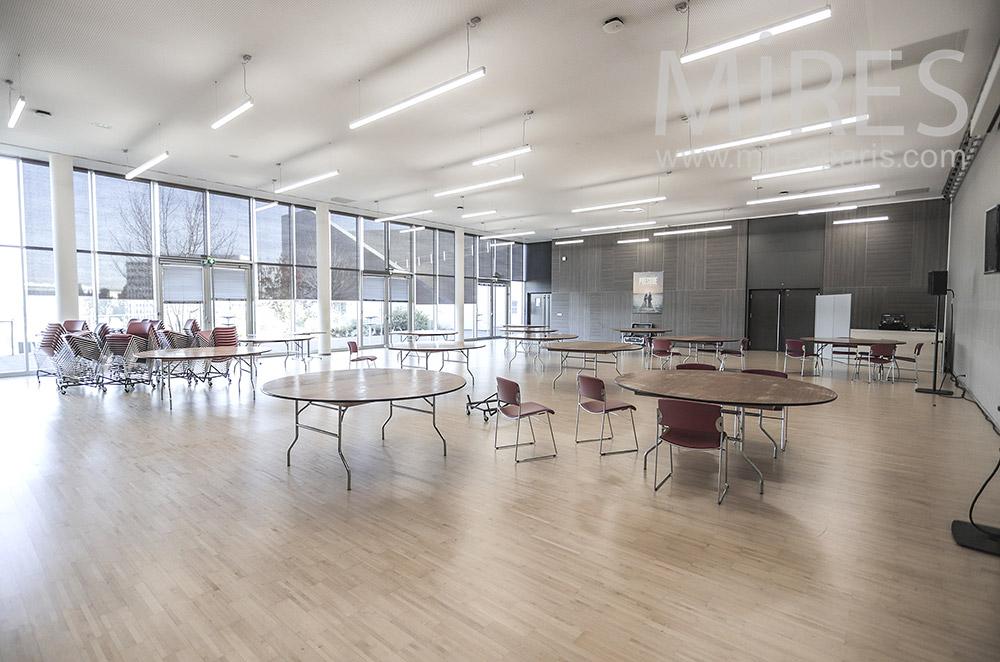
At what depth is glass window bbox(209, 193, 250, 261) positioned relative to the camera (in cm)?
1112

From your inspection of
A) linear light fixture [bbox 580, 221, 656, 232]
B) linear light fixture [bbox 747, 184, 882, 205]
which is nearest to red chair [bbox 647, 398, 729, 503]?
linear light fixture [bbox 747, 184, 882, 205]

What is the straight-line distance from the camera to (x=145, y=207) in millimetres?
10094

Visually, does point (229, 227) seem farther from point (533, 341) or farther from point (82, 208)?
point (533, 341)

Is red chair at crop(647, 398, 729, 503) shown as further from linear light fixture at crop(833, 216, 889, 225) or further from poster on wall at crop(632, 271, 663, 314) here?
poster on wall at crop(632, 271, 663, 314)

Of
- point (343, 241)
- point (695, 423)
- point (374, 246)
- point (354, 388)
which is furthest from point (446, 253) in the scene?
point (695, 423)

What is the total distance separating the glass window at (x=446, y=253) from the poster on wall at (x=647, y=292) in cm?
651

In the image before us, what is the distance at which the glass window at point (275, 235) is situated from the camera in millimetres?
11922

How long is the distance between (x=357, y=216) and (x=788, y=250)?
12711 mm

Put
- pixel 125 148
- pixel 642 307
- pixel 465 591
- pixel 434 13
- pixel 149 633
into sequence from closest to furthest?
1. pixel 149 633
2. pixel 465 591
3. pixel 434 13
4. pixel 125 148
5. pixel 642 307

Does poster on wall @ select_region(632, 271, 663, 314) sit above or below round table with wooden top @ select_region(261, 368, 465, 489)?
above

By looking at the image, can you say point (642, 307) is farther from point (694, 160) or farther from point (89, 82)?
point (89, 82)

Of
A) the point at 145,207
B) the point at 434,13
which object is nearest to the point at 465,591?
the point at 434,13

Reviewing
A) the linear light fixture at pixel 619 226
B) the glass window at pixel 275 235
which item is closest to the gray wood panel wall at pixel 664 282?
the linear light fixture at pixel 619 226

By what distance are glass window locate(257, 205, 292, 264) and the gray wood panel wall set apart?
398 inches
